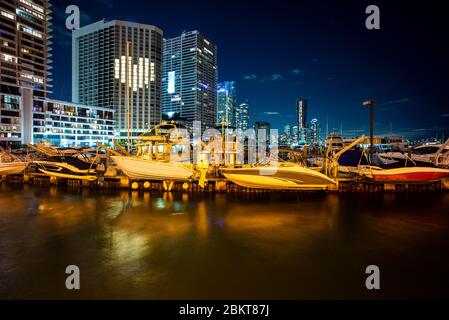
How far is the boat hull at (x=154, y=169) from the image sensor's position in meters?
16.7

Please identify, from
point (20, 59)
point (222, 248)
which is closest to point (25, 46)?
point (20, 59)

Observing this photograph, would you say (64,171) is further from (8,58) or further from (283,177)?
(8,58)

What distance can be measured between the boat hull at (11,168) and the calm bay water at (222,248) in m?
8.23

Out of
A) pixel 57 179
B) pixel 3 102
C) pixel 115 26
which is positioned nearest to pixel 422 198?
pixel 57 179

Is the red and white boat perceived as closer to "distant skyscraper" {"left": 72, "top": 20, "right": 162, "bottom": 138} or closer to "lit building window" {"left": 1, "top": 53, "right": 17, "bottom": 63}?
"lit building window" {"left": 1, "top": 53, "right": 17, "bottom": 63}

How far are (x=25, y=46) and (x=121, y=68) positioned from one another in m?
44.2

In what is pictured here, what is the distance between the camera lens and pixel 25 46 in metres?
81.9

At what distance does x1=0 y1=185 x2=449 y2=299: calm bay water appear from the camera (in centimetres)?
573

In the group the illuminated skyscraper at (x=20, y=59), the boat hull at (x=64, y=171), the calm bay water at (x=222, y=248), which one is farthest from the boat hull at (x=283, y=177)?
the illuminated skyscraper at (x=20, y=59)

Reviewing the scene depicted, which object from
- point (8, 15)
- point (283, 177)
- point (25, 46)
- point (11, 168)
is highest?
point (8, 15)

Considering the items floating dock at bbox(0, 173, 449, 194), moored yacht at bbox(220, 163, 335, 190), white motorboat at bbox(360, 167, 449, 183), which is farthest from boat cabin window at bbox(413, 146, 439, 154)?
moored yacht at bbox(220, 163, 335, 190)

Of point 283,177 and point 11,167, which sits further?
point 11,167

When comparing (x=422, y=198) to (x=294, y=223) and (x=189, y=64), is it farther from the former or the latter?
(x=189, y=64)
